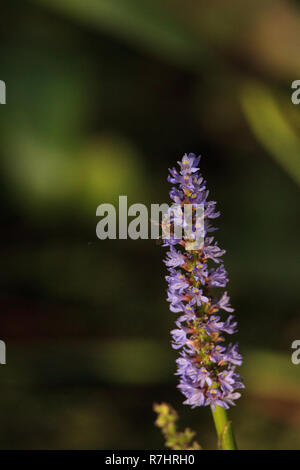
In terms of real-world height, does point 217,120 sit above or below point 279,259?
above

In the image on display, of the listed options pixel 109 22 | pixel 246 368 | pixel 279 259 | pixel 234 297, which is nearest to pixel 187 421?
pixel 246 368

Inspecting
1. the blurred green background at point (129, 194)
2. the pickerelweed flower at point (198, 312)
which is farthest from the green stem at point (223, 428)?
the blurred green background at point (129, 194)

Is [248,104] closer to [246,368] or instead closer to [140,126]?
[140,126]

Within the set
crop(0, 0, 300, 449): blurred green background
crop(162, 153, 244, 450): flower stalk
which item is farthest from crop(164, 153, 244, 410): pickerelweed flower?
crop(0, 0, 300, 449): blurred green background

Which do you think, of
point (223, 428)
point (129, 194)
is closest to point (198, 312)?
point (223, 428)

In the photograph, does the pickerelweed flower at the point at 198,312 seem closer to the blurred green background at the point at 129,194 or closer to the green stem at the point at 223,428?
the green stem at the point at 223,428

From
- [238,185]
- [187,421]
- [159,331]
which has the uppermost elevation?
[238,185]
